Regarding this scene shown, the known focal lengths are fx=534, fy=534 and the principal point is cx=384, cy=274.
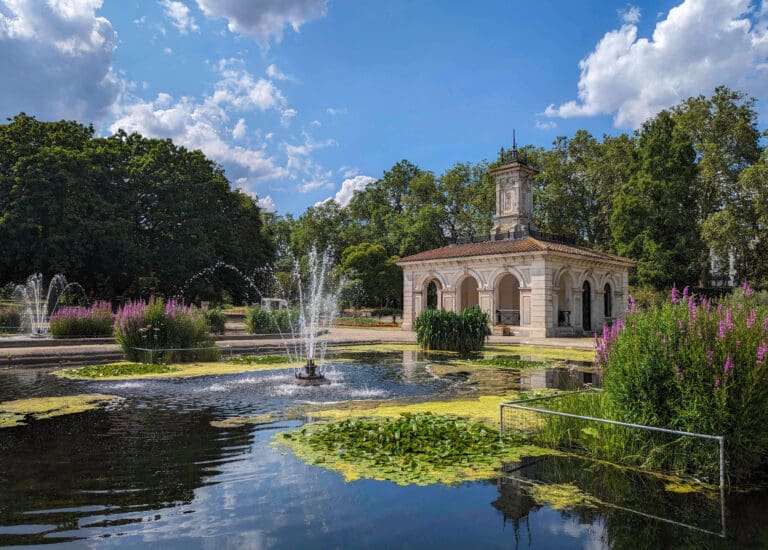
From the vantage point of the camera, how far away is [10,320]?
2812 centimetres

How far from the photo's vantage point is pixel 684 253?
39.9 m

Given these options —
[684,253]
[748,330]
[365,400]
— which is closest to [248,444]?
[365,400]

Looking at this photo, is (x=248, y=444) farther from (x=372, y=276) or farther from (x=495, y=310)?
(x=372, y=276)

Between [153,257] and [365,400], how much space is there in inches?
1232

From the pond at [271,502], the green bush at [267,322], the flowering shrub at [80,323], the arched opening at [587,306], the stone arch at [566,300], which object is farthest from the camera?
the arched opening at [587,306]

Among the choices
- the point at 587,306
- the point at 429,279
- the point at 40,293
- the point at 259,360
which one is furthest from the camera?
the point at 429,279

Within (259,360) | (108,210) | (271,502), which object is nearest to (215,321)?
(259,360)

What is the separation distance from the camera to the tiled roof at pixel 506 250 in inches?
1193

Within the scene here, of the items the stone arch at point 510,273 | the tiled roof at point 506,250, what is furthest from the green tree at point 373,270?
the stone arch at point 510,273

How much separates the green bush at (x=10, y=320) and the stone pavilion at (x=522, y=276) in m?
22.8

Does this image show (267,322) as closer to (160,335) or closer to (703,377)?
(160,335)

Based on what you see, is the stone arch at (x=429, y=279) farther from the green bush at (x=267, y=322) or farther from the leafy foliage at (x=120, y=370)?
the leafy foliage at (x=120, y=370)

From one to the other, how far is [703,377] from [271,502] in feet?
15.9

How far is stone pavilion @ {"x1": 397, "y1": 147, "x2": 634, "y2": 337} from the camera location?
30.4 metres
